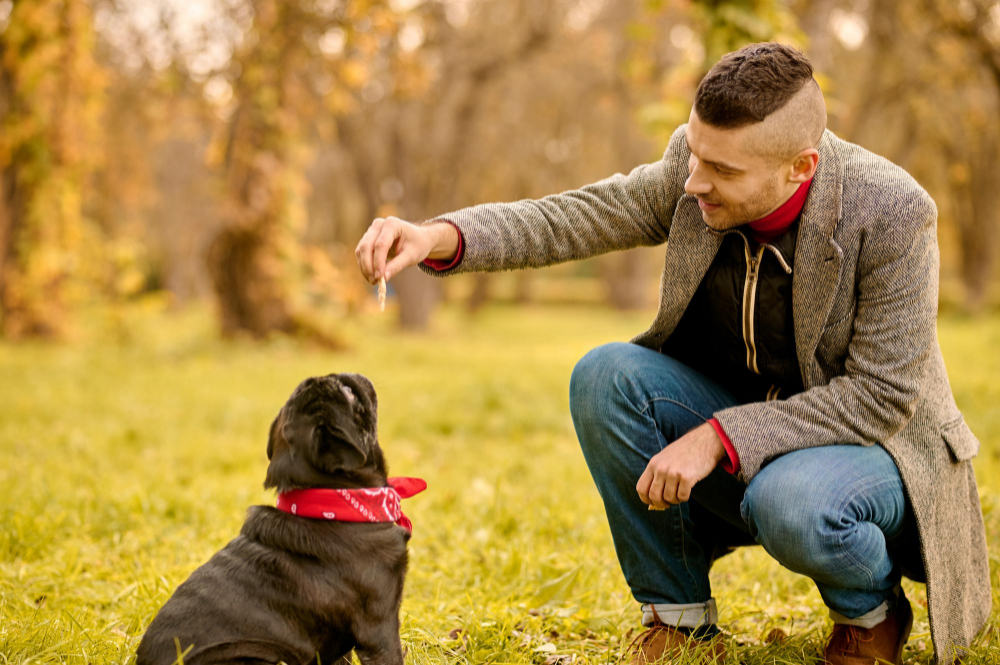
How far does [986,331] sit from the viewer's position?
1198cm

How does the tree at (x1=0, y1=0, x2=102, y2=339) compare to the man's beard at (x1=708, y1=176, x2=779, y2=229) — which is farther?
the tree at (x1=0, y1=0, x2=102, y2=339)

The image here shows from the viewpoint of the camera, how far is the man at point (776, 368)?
2.24 meters

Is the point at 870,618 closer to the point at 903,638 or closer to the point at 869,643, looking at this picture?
the point at 869,643

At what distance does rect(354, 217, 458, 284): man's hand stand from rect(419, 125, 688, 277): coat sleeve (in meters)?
0.08

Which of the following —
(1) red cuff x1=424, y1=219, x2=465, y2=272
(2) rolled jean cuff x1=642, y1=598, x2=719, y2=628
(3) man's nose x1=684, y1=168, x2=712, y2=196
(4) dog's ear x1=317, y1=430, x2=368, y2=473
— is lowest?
(2) rolled jean cuff x1=642, y1=598, x2=719, y2=628

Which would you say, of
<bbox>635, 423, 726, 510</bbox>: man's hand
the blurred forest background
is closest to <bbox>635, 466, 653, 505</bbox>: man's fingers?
<bbox>635, 423, 726, 510</bbox>: man's hand

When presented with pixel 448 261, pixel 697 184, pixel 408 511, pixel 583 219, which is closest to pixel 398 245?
pixel 448 261

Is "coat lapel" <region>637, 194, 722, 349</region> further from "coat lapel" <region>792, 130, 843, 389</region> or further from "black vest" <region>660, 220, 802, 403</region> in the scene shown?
"coat lapel" <region>792, 130, 843, 389</region>

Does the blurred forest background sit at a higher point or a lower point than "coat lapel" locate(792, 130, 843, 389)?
higher

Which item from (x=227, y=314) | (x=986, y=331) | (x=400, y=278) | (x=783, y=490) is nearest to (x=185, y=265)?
(x=400, y=278)

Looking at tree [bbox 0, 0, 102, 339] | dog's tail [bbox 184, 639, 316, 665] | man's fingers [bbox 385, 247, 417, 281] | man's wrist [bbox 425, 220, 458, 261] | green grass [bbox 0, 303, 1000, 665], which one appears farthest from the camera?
tree [bbox 0, 0, 102, 339]

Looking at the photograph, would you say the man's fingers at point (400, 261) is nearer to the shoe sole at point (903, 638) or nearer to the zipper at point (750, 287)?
the zipper at point (750, 287)

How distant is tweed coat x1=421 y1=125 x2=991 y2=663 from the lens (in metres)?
2.27

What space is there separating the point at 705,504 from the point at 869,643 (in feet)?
1.92
